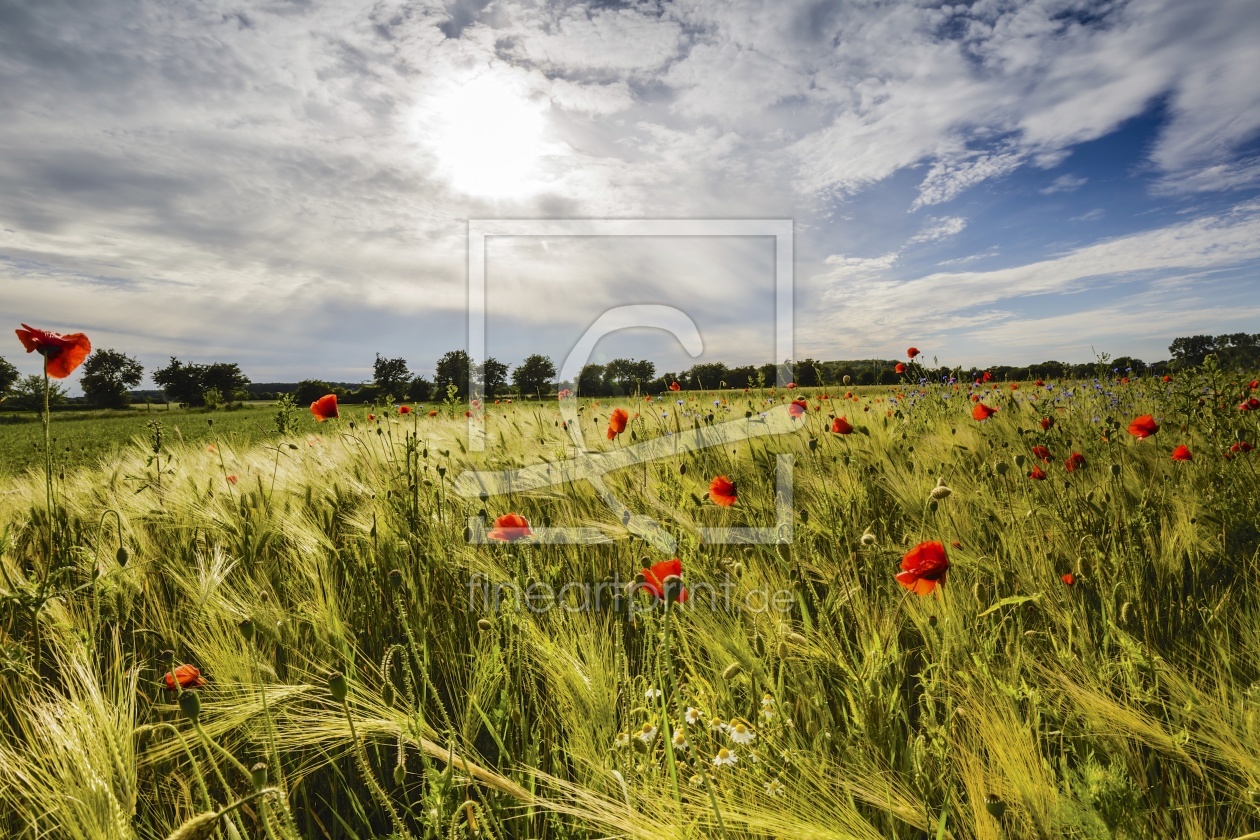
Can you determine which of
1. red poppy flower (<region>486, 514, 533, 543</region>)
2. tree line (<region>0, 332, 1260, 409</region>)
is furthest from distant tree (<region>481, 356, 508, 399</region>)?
red poppy flower (<region>486, 514, 533, 543</region>)

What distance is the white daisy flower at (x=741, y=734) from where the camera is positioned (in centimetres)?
134

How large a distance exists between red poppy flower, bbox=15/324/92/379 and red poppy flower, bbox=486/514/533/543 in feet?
5.21

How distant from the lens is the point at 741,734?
53.5 inches

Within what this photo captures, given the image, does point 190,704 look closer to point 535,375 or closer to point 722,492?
point 722,492

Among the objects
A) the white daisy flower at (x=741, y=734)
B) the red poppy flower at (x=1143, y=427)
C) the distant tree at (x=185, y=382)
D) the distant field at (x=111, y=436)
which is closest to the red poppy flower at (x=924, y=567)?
the white daisy flower at (x=741, y=734)

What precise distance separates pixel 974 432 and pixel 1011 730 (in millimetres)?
3601

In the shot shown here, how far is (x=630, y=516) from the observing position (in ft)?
8.88

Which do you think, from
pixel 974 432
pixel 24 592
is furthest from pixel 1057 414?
pixel 24 592

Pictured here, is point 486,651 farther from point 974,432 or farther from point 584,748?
point 974,432

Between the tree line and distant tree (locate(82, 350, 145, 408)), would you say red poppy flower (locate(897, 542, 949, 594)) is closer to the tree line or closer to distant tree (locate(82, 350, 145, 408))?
the tree line

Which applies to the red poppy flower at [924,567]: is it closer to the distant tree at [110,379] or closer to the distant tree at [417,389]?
the distant tree at [417,389]

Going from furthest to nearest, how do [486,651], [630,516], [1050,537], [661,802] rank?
[630,516]
[1050,537]
[486,651]
[661,802]

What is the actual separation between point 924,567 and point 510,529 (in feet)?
4.03

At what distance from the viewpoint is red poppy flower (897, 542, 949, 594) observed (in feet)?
4.91
